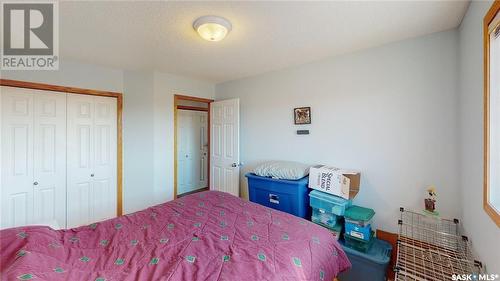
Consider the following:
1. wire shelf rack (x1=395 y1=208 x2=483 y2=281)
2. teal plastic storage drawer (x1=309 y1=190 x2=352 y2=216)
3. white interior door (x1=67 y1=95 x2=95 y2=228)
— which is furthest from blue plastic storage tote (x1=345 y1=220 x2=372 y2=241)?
white interior door (x1=67 y1=95 x2=95 y2=228)

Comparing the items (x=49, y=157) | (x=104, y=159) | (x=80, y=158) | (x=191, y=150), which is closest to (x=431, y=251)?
(x=104, y=159)

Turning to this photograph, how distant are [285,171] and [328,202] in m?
0.58

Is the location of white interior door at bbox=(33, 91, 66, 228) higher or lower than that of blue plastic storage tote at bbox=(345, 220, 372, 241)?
higher

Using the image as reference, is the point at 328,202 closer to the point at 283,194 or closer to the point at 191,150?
the point at 283,194

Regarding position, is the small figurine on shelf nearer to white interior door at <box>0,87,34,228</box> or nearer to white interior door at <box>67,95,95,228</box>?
white interior door at <box>67,95,95,228</box>

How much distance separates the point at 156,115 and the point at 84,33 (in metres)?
1.35

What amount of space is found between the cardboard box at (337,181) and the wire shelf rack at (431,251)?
0.45 m

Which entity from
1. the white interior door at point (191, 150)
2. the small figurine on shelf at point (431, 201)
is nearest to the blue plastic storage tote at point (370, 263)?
the small figurine on shelf at point (431, 201)

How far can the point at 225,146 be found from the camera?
3502 mm

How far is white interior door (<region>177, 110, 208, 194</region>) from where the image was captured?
454cm

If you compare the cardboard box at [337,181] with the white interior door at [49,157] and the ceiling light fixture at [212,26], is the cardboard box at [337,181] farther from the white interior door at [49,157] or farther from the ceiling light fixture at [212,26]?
the white interior door at [49,157]

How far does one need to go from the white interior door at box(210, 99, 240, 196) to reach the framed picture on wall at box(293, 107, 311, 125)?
949mm

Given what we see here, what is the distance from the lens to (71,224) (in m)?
2.62

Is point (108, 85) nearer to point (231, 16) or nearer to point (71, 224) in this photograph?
point (71, 224)
